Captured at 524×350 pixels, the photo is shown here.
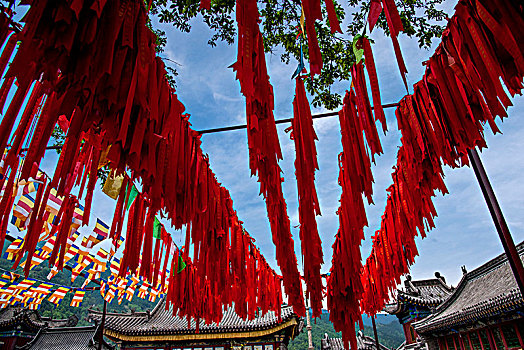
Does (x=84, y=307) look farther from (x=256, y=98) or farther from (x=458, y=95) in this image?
(x=458, y=95)

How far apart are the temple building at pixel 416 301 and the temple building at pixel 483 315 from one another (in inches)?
58.6

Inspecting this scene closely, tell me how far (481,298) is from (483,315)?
11.0 ft

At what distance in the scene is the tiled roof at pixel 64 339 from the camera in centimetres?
1683

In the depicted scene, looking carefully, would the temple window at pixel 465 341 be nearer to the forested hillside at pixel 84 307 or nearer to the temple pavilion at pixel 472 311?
the temple pavilion at pixel 472 311

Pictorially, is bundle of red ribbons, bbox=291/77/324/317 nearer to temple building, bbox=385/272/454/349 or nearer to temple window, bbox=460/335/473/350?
temple window, bbox=460/335/473/350

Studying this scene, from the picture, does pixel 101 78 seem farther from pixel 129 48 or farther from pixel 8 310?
pixel 8 310

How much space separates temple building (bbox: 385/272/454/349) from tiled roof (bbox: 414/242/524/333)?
1.07 m

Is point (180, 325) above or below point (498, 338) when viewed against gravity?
above

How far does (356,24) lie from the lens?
360 cm

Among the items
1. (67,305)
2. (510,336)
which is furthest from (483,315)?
(67,305)

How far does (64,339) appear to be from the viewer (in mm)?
17500

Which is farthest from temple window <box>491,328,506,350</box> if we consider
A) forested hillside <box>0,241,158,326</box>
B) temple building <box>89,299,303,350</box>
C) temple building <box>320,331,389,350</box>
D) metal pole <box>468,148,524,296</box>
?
forested hillside <box>0,241,158,326</box>

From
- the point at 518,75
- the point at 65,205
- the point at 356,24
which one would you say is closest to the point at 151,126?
the point at 65,205

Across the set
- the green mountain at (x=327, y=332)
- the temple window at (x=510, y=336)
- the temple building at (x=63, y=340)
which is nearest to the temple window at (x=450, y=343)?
the temple window at (x=510, y=336)
